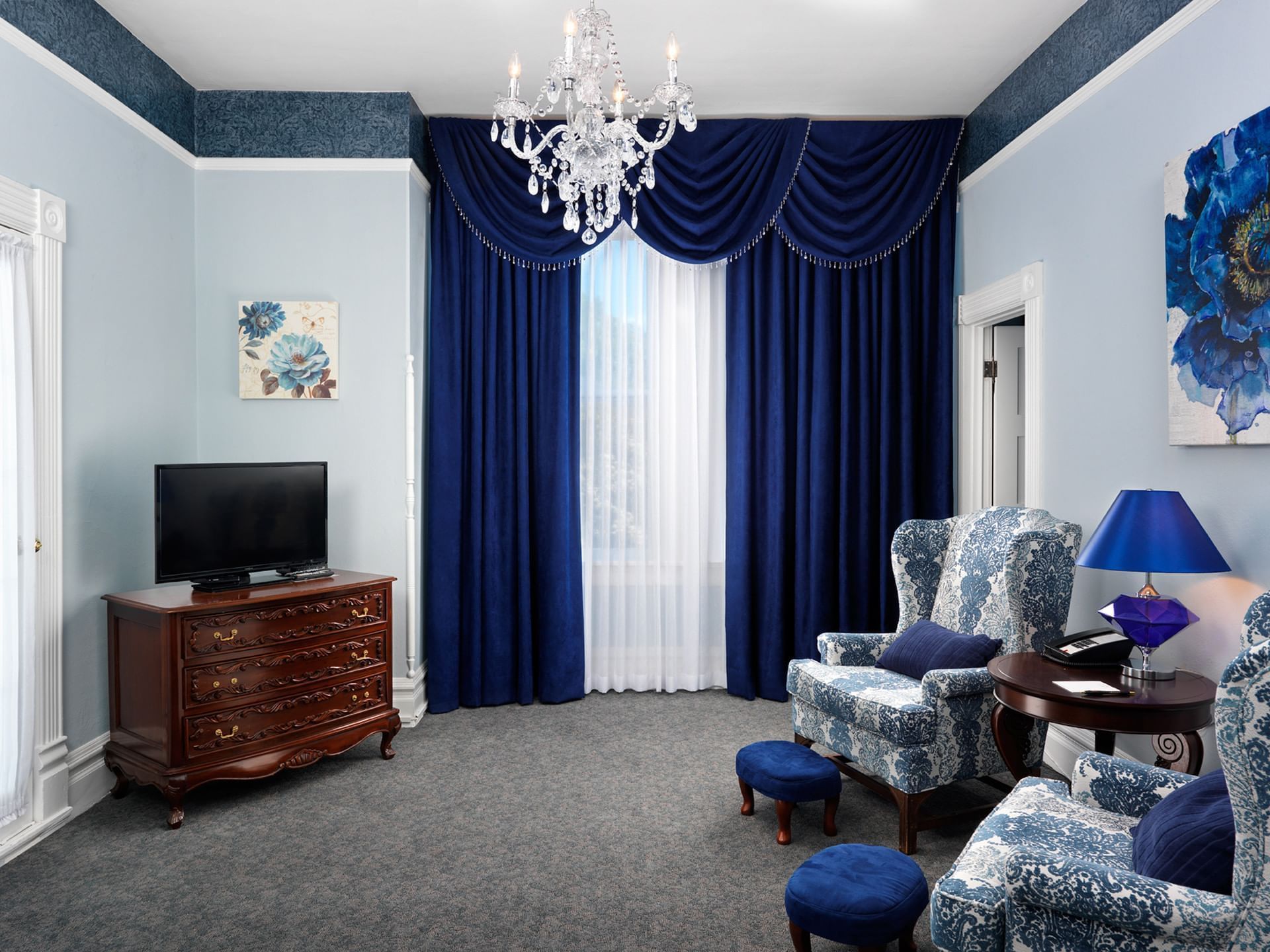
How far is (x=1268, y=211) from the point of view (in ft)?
7.43

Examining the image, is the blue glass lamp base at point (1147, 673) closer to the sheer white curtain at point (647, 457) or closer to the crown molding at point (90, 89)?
the sheer white curtain at point (647, 457)

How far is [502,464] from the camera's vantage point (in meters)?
4.35

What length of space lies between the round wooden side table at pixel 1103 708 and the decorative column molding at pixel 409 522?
2632 mm

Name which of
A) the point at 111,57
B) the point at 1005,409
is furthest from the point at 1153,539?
the point at 111,57

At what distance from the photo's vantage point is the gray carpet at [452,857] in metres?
2.28

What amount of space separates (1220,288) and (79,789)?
13.8ft

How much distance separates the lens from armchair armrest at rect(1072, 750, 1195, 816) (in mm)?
1990

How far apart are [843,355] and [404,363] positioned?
2.25 m

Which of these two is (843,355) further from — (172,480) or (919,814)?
(172,480)

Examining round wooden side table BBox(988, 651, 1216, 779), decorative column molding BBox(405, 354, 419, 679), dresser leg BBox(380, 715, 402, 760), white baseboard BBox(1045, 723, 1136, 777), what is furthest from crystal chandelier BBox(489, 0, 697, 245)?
white baseboard BBox(1045, 723, 1136, 777)

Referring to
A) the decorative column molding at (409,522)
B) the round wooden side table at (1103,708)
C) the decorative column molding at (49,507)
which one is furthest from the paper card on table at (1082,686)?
the decorative column molding at (49,507)

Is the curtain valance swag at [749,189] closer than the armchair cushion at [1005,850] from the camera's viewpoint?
No

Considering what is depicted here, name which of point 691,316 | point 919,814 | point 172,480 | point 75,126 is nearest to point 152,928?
point 172,480

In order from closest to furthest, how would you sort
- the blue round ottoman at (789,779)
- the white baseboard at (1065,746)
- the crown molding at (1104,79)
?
the crown molding at (1104,79)
the blue round ottoman at (789,779)
the white baseboard at (1065,746)
